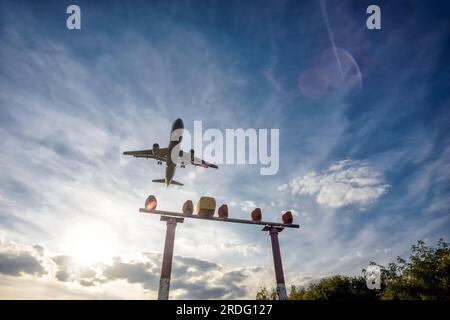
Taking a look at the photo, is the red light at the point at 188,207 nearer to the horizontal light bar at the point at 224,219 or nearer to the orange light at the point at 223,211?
the horizontal light bar at the point at 224,219

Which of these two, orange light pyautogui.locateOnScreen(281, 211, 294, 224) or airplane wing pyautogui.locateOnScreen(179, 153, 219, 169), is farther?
airplane wing pyautogui.locateOnScreen(179, 153, 219, 169)

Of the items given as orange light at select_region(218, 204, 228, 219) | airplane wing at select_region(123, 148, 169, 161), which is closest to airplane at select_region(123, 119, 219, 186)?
airplane wing at select_region(123, 148, 169, 161)

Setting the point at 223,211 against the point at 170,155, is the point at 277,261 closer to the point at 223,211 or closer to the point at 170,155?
the point at 223,211

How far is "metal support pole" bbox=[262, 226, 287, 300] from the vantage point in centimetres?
985

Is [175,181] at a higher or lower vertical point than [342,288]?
higher

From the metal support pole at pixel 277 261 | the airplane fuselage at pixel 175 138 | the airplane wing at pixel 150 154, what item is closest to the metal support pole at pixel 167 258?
the metal support pole at pixel 277 261

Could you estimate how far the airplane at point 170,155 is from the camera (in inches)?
1339

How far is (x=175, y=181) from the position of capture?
42156 millimetres

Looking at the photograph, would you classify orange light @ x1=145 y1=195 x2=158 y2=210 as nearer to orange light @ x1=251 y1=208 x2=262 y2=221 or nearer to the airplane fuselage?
orange light @ x1=251 y1=208 x2=262 y2=221

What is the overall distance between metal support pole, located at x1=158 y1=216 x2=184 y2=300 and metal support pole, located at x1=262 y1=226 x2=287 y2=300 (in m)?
4.27

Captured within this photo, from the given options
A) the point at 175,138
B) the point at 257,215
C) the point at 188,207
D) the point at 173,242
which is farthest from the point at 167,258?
the point at 175,138
